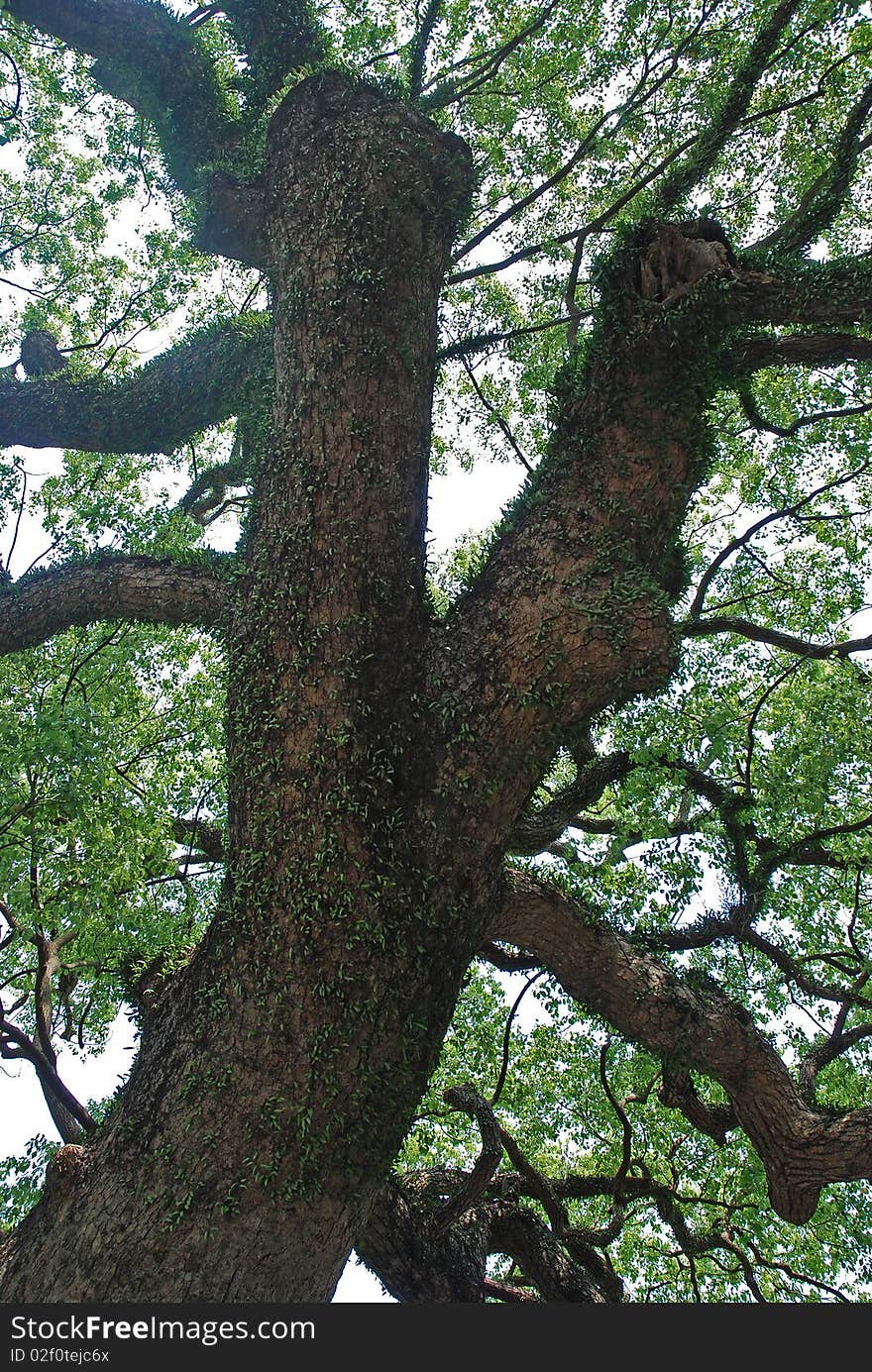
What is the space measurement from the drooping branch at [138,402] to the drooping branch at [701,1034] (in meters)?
3.71

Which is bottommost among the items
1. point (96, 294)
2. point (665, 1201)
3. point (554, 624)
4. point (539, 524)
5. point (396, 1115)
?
point (396, 1115)

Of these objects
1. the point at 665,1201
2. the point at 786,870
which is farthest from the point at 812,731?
the point at 665,1201

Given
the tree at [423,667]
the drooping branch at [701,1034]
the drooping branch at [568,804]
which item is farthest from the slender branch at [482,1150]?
the drooping branch at [568,804]

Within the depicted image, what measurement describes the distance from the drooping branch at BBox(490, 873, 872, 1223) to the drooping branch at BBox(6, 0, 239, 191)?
17.3ft

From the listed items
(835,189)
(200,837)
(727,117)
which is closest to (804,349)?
(835,189)

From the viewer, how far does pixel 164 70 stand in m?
5.80

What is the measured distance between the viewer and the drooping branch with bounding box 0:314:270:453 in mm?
5680

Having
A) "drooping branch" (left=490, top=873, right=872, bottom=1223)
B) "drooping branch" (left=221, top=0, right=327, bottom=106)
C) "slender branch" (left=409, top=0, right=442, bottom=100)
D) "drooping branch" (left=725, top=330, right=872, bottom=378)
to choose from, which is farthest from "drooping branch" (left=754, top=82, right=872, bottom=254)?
"drooping branch" (left=490, top=873, right=872, bottom=1223)

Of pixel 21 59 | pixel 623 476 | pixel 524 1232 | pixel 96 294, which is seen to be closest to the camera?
pixel 623 476

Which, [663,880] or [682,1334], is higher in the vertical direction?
[663,880]

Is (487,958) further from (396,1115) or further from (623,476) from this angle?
(623,476)

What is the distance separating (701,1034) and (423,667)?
119 inches

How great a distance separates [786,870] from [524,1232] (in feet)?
12.4

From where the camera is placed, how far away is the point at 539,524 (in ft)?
13.8
